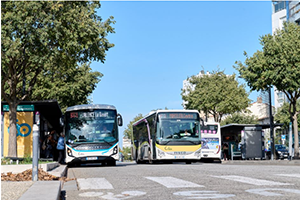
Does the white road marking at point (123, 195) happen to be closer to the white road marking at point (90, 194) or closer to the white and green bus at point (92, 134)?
the white road marking at point (90, 194)

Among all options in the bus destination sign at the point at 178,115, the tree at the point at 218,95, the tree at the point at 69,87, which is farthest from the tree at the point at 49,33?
the tree at the point at 218,95

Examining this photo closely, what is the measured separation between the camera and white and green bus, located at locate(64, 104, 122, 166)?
73.9 ft

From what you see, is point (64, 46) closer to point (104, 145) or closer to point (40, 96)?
point (104, 145)

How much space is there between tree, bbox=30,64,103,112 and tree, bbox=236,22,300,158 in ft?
40.4

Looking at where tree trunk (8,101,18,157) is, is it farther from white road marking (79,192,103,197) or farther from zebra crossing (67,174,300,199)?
white road marking (79,192,103,197)

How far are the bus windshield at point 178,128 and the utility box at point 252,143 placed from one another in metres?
15.6

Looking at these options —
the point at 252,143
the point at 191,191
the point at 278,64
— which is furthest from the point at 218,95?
the point at 191,191

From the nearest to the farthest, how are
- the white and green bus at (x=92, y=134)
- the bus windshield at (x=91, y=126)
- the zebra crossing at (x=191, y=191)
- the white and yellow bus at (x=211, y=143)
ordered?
1. the zebra crossing at (x=191, y=191)
2. the white and green bus at (x=92, y=134)
3. the bus windshield at (x=91, y=126)
4. the white and yellow bus at (x=211, y=143)

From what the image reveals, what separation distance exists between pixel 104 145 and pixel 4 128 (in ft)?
20.3

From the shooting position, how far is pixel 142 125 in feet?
103

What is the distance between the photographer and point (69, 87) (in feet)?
119

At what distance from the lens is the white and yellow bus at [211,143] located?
35.2 m

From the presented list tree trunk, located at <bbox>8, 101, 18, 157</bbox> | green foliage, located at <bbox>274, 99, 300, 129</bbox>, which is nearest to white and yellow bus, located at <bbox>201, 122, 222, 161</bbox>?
tree trunk, located at <bbox>8, 101, 18, 157</bbox>

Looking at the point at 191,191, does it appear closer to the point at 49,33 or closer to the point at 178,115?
the point at 49,33
